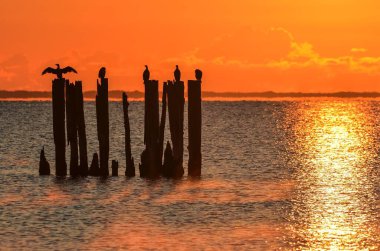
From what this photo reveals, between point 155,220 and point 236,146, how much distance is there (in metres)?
34.6

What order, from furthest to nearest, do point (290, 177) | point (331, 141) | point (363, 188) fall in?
point (331, 141) < point (290, 177) < point (363, 188)

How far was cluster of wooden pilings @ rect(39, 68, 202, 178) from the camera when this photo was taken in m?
36.9

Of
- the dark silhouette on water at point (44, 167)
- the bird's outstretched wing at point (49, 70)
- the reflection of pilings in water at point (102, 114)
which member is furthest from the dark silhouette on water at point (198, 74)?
the dark silhouette on water at point (44, 167)

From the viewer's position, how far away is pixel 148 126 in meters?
36.9

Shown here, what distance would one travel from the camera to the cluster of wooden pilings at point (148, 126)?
121 feet

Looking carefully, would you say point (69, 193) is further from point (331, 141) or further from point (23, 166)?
point (331, 141)

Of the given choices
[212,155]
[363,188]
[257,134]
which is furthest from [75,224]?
[257,134]

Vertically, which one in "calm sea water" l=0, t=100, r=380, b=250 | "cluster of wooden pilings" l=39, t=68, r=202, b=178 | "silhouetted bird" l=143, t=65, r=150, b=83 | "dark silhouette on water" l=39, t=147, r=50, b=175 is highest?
"silhouetted bird" l=143, t=65, r=150, b=83

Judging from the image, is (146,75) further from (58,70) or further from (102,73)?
(58,70)

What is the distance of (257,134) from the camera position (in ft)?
274

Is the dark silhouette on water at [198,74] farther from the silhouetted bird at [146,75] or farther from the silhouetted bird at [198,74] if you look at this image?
the silhouetted bird at [146,75]

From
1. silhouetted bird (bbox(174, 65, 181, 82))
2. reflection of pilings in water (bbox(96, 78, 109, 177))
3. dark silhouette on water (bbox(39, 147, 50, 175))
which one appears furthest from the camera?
A: dark silhouette on water (bbox(39, 147, 50, 175))

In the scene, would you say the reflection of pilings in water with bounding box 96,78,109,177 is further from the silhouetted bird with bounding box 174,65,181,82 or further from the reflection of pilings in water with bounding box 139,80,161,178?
the silhouetted bird with bounding box 174,65,181,82

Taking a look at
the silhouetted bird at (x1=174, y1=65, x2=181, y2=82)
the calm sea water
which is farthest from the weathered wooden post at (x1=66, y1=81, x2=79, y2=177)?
the silhouetted bird at (x1=174, y1=65, x2=181, y2=82)
